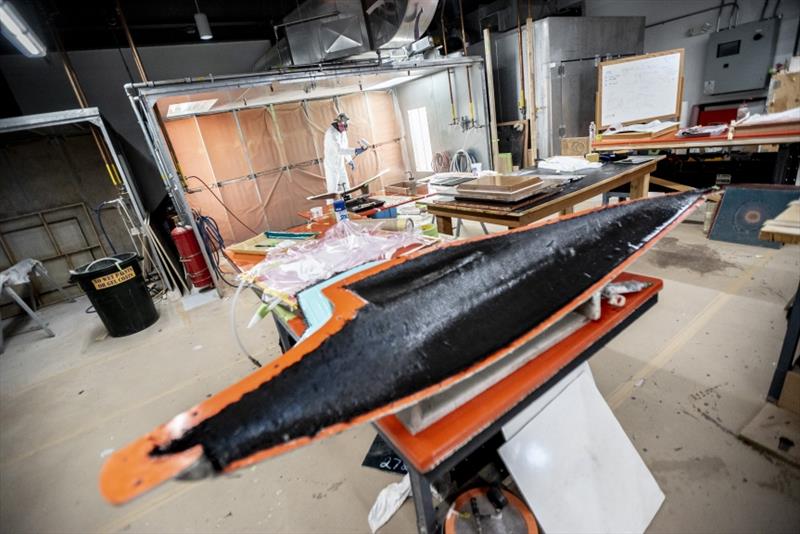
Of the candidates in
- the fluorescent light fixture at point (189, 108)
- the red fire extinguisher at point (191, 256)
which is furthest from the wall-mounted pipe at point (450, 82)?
the red fire extinguisher at point (191, 256)

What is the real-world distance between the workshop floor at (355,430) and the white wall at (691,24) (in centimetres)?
400

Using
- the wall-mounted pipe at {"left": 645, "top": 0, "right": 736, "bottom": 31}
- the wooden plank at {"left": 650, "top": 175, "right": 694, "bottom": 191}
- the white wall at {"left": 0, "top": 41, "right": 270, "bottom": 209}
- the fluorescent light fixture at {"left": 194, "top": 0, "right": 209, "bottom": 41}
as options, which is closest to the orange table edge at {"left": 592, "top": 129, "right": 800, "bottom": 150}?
the wooden plank at {"left": 650, "top": 175, "right": 694, "bottom": 191}

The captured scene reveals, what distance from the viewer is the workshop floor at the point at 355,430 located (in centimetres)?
134

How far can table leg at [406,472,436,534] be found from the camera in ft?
2.69

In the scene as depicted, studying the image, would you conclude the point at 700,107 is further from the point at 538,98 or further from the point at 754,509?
the point at 754,509

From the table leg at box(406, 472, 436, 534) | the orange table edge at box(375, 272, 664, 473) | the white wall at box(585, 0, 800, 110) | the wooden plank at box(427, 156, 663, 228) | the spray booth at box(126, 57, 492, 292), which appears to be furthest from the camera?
the spray booth at box(126, 57, 492, 292)

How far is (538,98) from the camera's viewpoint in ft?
17.5

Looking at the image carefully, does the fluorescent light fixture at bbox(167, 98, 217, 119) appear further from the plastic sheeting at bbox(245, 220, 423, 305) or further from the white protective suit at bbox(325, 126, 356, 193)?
the plastic sheeting at bbox(245, 220, 423, 305)

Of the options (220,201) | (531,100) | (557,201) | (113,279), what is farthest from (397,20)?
(220,201)

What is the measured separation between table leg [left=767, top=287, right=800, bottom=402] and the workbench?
0.98 metres

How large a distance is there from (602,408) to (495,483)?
49 cm

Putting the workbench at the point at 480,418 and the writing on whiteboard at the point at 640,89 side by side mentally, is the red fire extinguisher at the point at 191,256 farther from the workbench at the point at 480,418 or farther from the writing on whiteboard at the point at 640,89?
the writing on whiteboard at the point at 640,89

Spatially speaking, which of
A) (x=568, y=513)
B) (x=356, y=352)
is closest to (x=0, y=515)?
(x=356, y=352)

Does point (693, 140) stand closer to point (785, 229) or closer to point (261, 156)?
point (785, 229)
